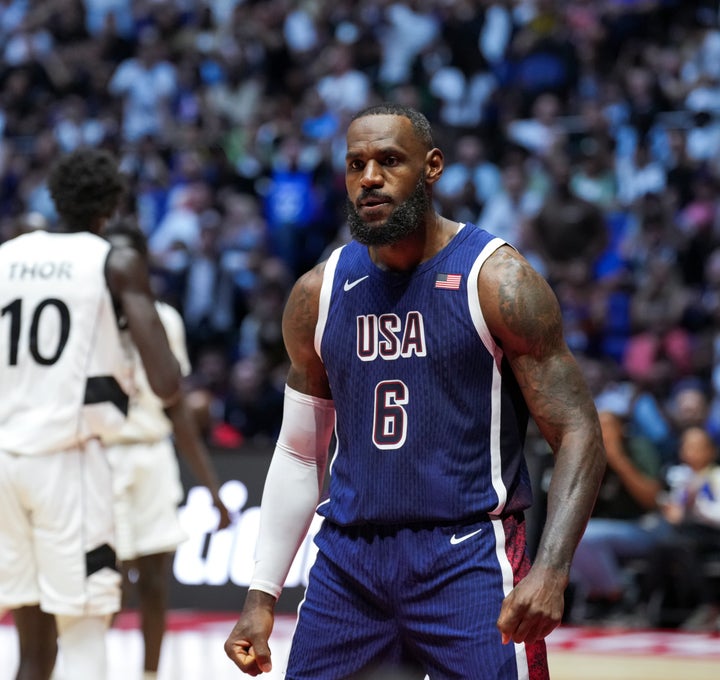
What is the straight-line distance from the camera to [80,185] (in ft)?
17.5

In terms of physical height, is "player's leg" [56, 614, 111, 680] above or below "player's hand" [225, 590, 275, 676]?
below

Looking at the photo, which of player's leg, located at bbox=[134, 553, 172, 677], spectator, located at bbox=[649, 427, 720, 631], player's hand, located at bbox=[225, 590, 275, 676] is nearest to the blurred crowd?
spectator, located at bbox=[649, 427, 720, 631]

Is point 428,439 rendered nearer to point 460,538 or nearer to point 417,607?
point 460,538

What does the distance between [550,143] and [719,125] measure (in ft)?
5.05

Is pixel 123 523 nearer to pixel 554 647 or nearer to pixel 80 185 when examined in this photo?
pixel 80 185

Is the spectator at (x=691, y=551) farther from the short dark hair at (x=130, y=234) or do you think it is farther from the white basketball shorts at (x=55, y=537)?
the white basketball shorts at (x=55, y=537)

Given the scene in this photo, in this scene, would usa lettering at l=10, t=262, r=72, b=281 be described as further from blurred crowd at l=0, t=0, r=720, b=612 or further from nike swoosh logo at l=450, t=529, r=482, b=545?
blurred crowd at l=0, t=0, r=720, b=612

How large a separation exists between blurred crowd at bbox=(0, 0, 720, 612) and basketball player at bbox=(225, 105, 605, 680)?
22.4 feet

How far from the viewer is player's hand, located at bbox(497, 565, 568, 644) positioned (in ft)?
10.5

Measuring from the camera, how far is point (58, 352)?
5.11m

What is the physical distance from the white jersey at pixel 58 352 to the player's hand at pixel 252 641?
155 centimetres

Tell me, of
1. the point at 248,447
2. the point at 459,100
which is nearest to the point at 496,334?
the point at 248,447

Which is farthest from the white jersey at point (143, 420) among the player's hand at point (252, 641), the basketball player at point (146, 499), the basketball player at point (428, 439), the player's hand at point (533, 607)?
the player's hand at point (533, 607)

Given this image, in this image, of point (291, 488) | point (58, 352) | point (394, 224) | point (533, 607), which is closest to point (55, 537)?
point (58, 352)
